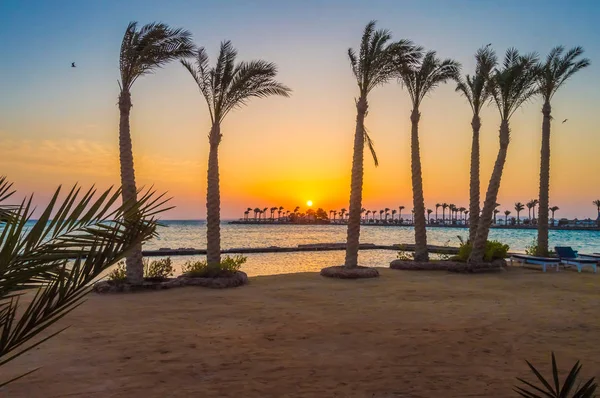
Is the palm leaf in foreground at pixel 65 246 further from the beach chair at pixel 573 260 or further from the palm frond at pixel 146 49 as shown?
the beach chair at pixel 573 260

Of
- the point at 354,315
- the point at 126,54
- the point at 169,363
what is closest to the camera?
the point at 169,363

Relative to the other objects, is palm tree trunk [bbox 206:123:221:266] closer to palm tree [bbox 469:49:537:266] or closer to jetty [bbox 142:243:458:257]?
palm tree [bbox 469:49:537:266]

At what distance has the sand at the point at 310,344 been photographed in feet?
19.2

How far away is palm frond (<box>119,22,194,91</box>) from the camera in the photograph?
13852 mm

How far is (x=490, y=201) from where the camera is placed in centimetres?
1956

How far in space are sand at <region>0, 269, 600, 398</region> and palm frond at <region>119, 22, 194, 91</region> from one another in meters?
6.84

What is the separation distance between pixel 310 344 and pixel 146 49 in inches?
408

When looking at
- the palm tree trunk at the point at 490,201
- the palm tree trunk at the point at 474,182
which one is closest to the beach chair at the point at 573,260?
the palm tree trunk at the point at 474,182

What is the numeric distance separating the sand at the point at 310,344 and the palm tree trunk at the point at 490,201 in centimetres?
572

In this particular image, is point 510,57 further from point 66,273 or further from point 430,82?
point 66,273

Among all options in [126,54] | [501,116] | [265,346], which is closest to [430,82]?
[501,116]

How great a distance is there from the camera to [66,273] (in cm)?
251

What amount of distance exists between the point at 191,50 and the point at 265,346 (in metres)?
10.9

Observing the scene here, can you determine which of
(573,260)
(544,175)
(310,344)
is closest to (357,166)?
(573,260)
